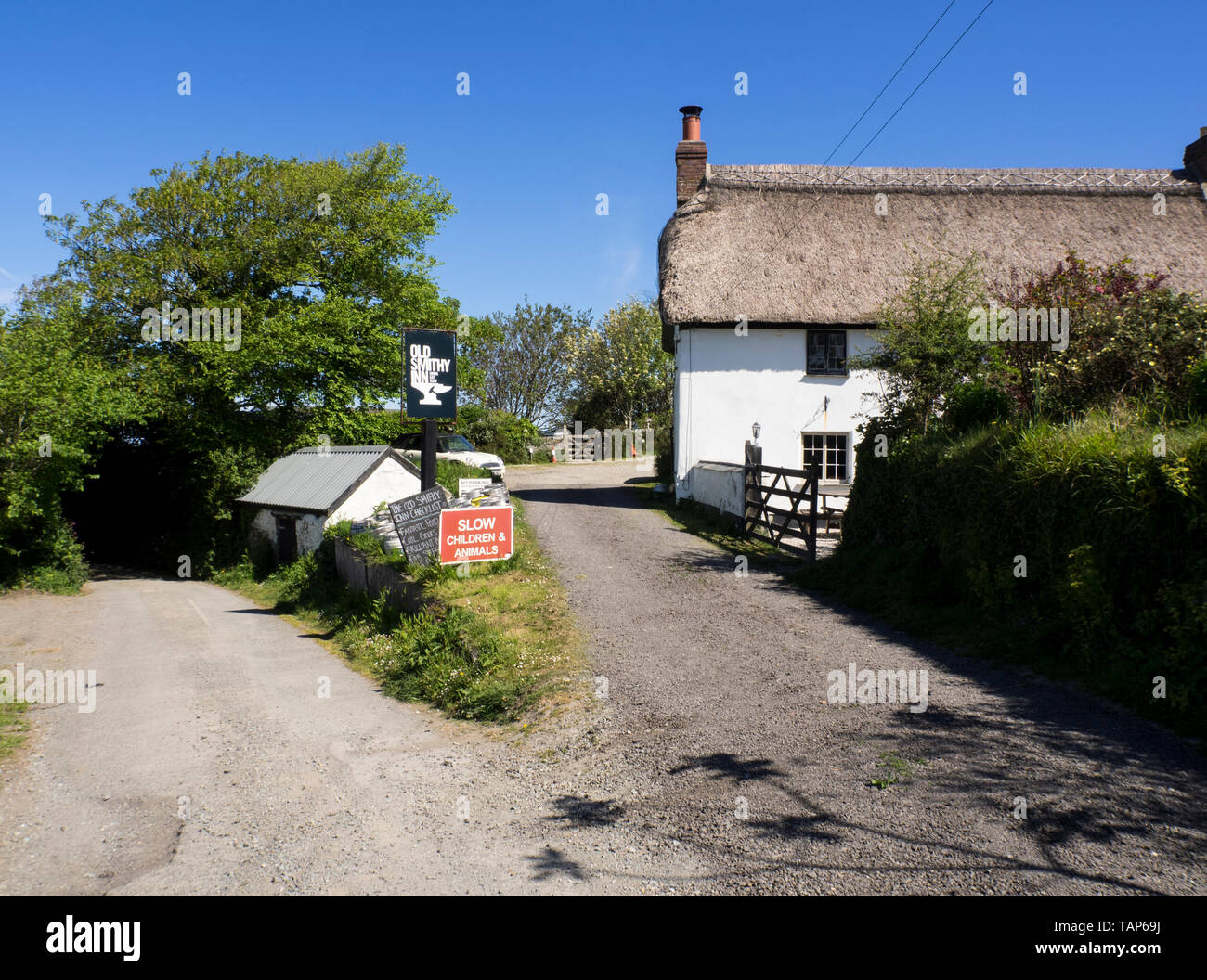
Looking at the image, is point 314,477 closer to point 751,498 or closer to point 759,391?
point 759,391

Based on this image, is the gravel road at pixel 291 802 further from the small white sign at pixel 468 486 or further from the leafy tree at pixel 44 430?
the leafy tree at pixel 44 430

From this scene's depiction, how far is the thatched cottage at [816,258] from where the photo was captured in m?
21.5

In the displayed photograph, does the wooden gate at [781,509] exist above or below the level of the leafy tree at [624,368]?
below

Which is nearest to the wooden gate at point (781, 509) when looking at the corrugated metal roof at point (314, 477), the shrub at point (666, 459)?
the shrub at point (666, 459)

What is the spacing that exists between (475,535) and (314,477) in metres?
12.5

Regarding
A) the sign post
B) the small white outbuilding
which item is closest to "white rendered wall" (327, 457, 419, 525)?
the small white outbuilding

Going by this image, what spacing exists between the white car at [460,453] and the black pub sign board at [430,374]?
1144cm

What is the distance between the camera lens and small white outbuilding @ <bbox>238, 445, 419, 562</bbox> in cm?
2045

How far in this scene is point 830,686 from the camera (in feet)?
24.8

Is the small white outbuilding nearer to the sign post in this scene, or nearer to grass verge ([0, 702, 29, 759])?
the sign post

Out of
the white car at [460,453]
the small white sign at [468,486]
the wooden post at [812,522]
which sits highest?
the white car at [460,453]

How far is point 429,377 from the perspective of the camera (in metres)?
12.6

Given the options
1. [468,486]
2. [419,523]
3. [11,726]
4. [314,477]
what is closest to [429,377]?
[419,523]
